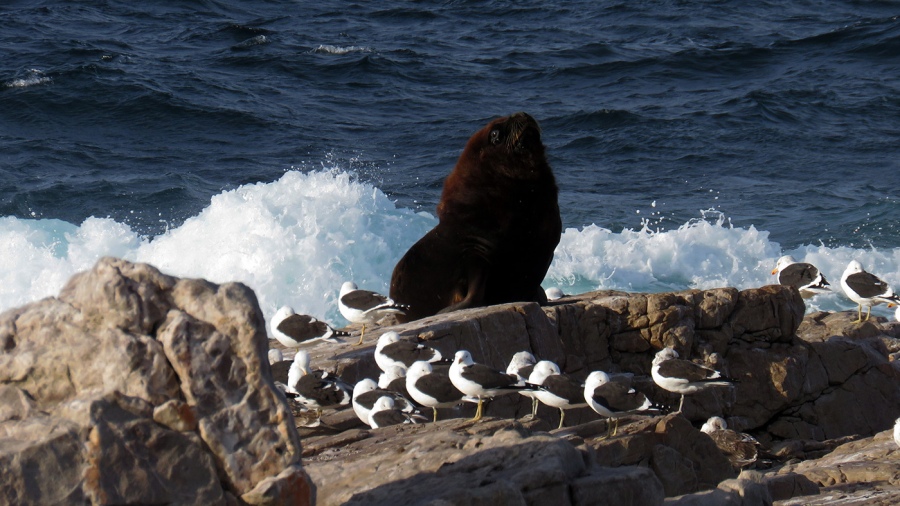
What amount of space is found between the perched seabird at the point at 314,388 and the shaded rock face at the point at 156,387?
365cm

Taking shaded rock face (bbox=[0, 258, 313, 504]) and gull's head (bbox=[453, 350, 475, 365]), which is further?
gull's head (bbox=[453, 350, 475, 365])

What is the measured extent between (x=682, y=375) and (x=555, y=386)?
4.20 feet

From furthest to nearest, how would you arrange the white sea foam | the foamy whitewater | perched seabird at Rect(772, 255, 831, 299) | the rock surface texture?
1. the white sea foam
2. the foamy whitewater
3. perched seabird at Rect(772, 255, 831, 299)
4. the rock surface texture

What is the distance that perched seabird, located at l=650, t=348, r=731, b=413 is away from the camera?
888 cm

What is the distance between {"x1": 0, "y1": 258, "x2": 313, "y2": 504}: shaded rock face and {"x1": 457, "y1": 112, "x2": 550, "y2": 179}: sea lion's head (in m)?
5.89

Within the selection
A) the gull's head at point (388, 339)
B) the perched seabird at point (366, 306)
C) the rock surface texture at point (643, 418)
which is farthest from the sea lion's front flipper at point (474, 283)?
the gull's head at point (388, 339)

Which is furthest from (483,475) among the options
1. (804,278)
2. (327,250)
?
(327,250)

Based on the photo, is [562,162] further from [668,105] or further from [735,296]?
[735,296]

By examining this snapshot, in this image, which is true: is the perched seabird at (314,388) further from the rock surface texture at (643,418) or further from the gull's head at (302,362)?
the rock surface texture at (643,418)

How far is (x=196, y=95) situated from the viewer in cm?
2472

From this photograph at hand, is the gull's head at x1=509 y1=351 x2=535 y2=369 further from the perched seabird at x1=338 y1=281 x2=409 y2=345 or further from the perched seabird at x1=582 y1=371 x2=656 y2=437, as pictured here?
the perched seabird at x1=338 y1=281 x2=409 y2=345

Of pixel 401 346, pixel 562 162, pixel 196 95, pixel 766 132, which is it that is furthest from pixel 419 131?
pixel 401 346

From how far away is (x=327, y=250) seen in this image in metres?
18.4

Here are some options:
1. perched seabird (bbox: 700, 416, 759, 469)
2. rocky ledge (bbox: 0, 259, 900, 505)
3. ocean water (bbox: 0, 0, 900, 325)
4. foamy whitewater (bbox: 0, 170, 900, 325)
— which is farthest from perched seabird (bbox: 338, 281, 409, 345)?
foamy whitewater (bbox: 0, 170, 900, 325)
